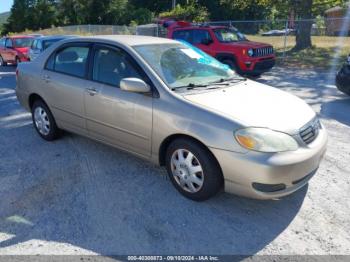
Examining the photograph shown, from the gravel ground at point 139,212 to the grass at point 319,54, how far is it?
34.4 feet

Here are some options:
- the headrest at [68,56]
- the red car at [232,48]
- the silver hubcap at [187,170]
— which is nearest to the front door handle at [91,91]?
the headrest at [68,56]

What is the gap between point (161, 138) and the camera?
12.9 ft

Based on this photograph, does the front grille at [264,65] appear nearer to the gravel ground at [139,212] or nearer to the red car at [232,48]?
the red car at [232,48]

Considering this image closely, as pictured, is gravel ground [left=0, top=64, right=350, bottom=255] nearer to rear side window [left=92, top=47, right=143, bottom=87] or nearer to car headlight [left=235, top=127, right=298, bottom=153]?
car headlight [left=235, top=127, right=298, bottom=153]

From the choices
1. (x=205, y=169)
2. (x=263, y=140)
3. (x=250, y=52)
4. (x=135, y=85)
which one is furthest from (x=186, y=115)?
(x=250, y=52)

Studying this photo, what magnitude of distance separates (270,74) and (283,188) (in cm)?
1011

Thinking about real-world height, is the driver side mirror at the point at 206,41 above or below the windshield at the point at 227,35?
below

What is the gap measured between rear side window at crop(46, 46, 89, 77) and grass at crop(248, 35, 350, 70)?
11.2m

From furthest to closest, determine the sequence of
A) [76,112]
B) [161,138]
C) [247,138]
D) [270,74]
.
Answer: [270,74]
[76,112]
[161,138]
[247,138]

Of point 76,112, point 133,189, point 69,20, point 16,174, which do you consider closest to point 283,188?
point 133,189

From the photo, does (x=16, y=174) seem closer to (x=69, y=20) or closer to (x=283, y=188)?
(x=283, y=188)

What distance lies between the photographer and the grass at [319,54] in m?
14.8

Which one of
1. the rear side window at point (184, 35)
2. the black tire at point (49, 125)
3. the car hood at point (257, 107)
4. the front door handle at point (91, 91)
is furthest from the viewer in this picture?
the rear side window at point (184, 35)

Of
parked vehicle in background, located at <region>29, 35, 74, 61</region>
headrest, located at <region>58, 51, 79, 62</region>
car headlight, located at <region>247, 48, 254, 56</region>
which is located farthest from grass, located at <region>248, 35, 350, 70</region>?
headrest, located at <region>58, 51, 79, 62</region>
